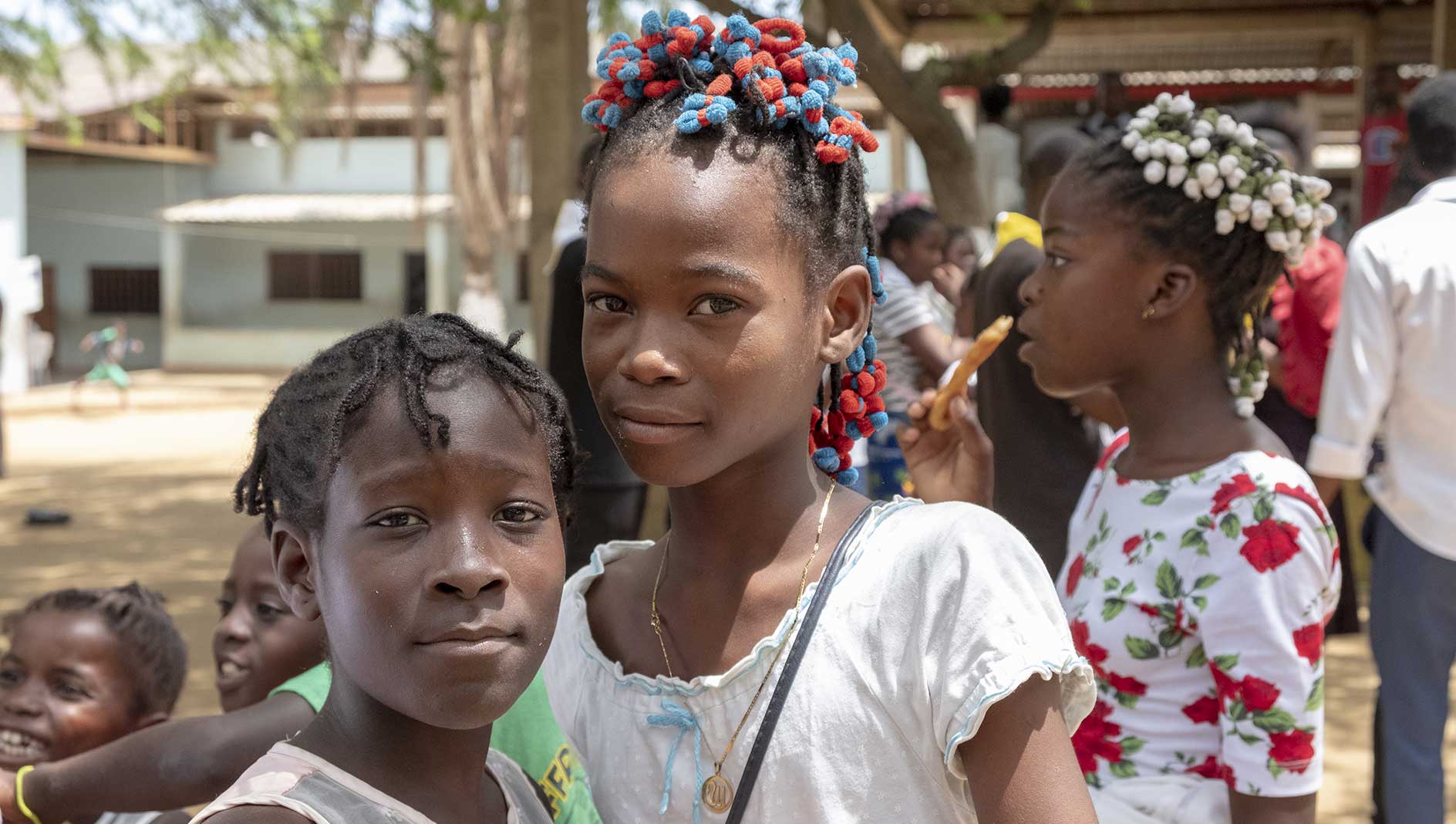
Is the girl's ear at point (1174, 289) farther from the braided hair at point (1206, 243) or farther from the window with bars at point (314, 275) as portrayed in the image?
the window with bars at point (314, 275)

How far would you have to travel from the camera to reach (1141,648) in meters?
1.94

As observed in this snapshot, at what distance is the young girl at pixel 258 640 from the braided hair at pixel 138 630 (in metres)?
0.24

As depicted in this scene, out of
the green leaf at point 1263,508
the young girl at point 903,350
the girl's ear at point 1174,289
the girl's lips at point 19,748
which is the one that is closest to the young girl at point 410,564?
the green leaf at point 1263,508

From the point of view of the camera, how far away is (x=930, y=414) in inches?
81.2

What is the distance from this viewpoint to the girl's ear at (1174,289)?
216 cm

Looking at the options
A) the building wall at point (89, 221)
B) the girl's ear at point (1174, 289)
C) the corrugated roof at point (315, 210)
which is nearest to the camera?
the girl's ear at point (1174, 289)

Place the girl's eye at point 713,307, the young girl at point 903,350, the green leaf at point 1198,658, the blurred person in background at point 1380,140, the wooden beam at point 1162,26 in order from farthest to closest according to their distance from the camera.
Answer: the wooden beam at point 1162,26 < the blurred person in background at point 1380,140 < the young girl at point 903,350 < the green leaf at point 1198,658 < the girl's eye at point 713,307

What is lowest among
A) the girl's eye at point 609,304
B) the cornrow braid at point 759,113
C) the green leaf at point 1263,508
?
the green leaf at point 1263,508

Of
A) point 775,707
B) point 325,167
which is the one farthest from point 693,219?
point 325,167

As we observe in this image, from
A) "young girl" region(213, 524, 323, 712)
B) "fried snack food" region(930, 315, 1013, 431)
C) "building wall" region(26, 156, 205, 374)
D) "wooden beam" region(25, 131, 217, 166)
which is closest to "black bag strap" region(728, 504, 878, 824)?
"fried snack food" region(930, 315, 1013, 431)

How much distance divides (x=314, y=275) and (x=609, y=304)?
980 inches

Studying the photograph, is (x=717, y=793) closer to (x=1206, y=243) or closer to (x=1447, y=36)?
(x=1206, y=243)

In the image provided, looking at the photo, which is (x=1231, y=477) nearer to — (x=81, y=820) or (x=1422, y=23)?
(x=81, y=820)

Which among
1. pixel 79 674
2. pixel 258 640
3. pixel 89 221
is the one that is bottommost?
pixel 89 221
